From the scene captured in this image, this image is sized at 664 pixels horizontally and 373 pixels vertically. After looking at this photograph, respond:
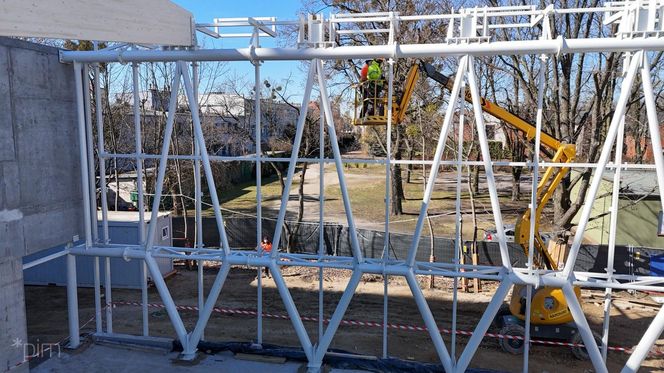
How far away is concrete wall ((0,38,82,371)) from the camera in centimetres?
693

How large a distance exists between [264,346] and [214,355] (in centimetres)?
86

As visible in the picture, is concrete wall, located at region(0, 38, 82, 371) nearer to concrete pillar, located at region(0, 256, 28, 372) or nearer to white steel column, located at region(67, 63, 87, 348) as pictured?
concrete pillar, located at region(0, 256, 28, 372)

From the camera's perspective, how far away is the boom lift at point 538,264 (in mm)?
9484

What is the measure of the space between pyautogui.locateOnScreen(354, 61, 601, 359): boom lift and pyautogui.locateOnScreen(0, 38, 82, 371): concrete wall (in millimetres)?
5186

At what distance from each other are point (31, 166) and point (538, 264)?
1011 cm

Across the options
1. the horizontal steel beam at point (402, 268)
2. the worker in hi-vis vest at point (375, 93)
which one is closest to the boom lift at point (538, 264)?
the worker in hi-vis vest at point (375, 93)

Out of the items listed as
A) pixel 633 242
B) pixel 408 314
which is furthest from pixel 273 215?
pixel 633 242

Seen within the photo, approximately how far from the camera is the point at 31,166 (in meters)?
7.62

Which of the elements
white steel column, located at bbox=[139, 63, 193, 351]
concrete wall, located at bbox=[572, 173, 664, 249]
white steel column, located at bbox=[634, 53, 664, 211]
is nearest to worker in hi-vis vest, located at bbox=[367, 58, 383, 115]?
white steel column, located at bbox=[139, 63, 193, 351]

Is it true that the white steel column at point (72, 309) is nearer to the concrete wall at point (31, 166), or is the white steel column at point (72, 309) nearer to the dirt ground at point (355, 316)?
the concrete wall at point (31, 166)

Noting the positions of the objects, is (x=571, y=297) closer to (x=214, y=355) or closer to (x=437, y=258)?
(x=214, y=355)

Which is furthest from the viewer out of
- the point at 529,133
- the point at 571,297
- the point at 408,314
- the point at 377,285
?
the point at 377,285

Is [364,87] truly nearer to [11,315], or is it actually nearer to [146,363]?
[146,363]

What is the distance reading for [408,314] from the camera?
42.6 ft
